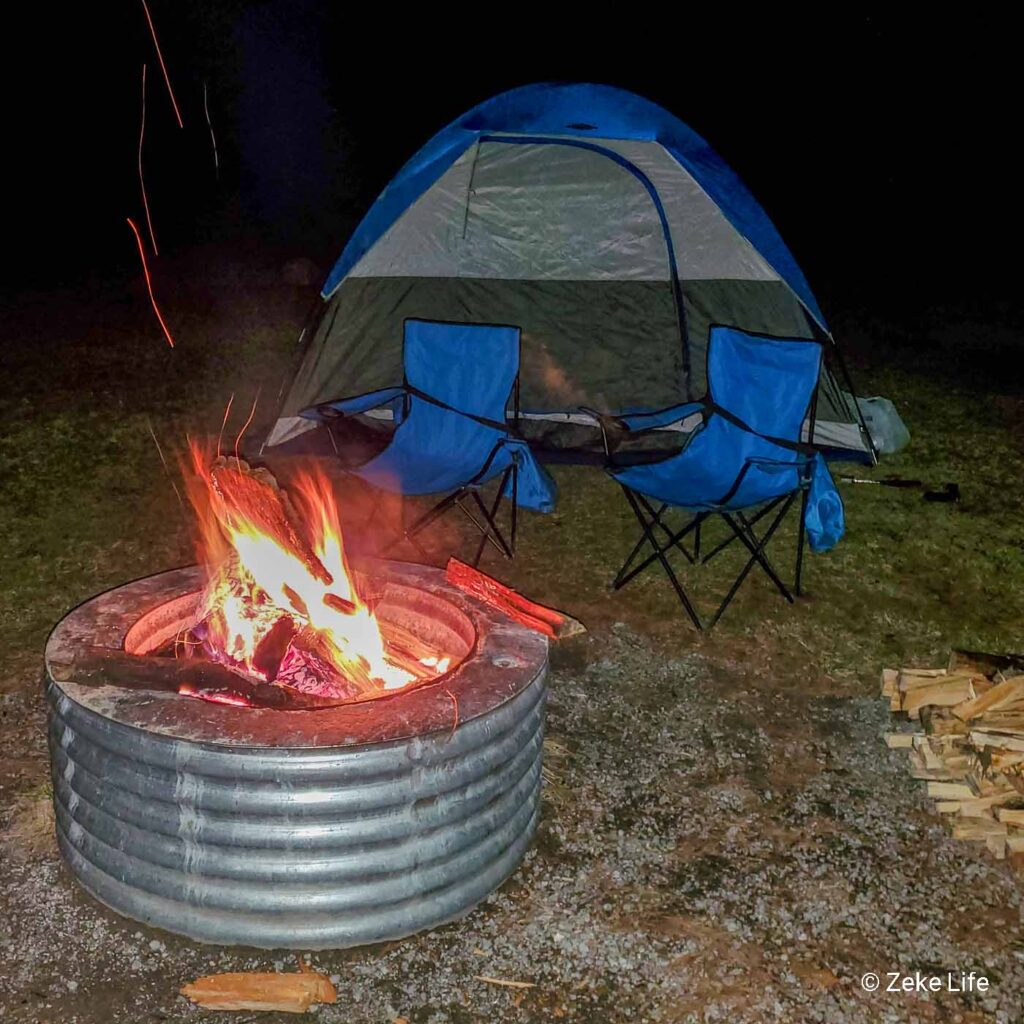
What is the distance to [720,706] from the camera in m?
3.52

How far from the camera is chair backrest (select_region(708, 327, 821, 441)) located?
4508 millimetres

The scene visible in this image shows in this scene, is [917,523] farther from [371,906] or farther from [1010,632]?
[371,906]

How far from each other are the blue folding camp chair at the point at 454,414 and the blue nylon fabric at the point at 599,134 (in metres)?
0.85

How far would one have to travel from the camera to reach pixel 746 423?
4590mm

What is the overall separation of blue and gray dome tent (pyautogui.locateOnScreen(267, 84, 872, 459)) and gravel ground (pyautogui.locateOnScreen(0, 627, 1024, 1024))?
275 centimetres

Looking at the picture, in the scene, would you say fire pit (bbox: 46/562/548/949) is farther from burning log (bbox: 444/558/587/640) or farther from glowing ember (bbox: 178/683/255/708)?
burning log (bbox: 444/558/587/640)

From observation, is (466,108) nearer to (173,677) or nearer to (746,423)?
(746,423)

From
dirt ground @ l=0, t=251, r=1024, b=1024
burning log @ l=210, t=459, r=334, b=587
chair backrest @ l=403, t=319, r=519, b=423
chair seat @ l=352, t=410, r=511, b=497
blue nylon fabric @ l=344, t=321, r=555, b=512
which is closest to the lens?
dirt ground @ l=0, t=251, r=1024, b=1024

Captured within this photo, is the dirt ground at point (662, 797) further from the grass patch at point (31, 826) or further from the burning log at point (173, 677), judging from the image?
the burning log at point (173, 677)

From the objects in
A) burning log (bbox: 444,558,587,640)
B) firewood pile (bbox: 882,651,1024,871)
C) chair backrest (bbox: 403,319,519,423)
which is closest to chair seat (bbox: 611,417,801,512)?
chair backrest (bbox: 403,319,519,423)

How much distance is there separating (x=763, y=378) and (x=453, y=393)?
4.38 feet

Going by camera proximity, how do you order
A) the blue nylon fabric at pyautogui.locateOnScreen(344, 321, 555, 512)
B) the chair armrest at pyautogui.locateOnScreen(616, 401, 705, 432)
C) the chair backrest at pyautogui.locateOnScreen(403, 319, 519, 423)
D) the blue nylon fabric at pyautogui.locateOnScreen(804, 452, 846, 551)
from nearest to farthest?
the blue nylon fabric at pyautogui.locateOnScreen(804, 452, 846, 551) → the chair armrest at pyautogui.locateOnScreen(616, 401, 705, 432) → the blue nylon fabric at pyautogui.locateOnScreen(344, 321, 555, 512) → the chair backrest at pyautogui.locateOnScreen(403, 319, 519, 423)

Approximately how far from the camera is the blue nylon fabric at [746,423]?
4.26 metres

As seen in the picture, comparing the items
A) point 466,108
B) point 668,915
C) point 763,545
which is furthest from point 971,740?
point 466,108
